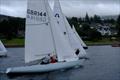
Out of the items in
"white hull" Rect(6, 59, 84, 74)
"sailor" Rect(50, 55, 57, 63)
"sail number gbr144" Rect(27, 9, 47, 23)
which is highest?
"sail number gbr144" Rect(27, 9, 47, 23)

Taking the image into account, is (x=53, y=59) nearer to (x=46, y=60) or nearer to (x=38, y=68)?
(x=46, y=60)

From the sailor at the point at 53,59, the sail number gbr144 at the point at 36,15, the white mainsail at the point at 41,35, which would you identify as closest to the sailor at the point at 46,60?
the sailor at the point at 53,59

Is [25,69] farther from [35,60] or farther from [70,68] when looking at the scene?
[70,68]

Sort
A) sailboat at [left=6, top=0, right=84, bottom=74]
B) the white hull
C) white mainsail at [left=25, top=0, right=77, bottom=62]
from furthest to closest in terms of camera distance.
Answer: white mainsail at [left=25, top=0, right=77, bottom=62]
sailboat at [left=6, top=0, right=84, bottom=74]
the white hull

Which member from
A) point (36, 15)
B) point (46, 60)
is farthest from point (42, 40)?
point (36, 15)

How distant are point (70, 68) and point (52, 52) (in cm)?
356

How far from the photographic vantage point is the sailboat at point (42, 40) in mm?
34250

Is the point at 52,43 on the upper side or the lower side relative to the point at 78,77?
upper

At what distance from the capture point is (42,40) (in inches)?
1412

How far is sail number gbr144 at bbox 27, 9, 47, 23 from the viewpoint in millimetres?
34319

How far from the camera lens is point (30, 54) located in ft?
114

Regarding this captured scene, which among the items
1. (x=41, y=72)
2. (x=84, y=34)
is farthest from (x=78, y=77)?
(x=84, y=34)

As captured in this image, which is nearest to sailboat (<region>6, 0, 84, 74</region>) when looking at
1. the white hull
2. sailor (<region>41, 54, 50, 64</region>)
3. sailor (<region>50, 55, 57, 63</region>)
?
the white hull

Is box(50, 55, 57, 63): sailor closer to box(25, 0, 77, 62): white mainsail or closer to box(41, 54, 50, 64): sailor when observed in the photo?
box(41, 54, 50, 64): sailor
